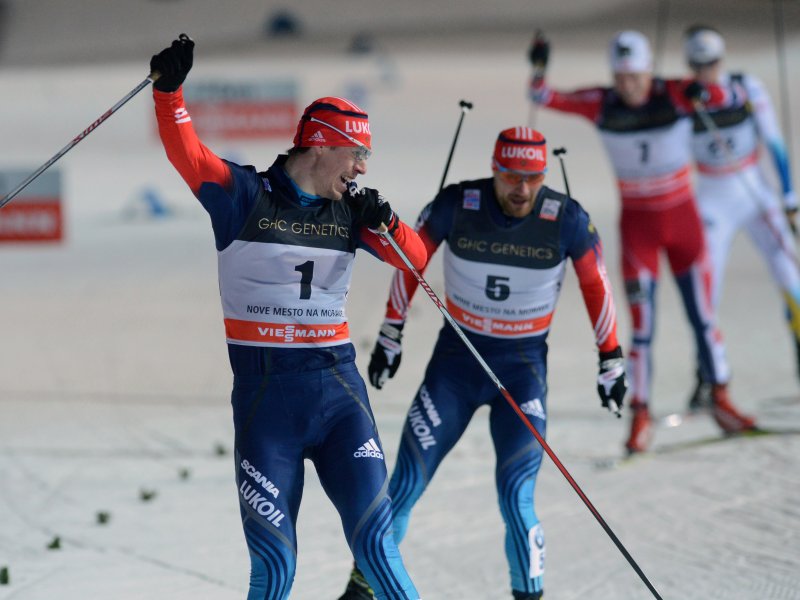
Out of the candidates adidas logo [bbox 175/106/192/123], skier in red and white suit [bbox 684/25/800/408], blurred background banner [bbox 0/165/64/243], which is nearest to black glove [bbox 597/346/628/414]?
adidas logo [bbox 175/106/192/123]

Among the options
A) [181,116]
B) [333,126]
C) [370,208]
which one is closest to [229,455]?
[370,208]

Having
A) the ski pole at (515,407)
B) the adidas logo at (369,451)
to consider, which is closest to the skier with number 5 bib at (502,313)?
the ski pole at (515,407)

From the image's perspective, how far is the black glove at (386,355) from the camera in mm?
5887

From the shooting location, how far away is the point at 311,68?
1174 inches

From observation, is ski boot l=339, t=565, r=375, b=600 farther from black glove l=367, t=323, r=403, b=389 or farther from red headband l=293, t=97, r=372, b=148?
red headband l=293, t=97, r=372, b=148

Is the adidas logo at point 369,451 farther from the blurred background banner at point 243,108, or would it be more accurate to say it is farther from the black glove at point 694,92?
the blurred background banner at point 243,108

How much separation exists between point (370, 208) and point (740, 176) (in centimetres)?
587

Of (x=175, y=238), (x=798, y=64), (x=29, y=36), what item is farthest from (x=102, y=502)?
(x=29, y=36)

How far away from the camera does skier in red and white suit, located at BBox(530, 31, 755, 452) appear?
28.5ft

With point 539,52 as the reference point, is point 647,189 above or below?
below

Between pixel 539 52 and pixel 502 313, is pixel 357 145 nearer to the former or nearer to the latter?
pixel 502 313

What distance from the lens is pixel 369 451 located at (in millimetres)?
4691

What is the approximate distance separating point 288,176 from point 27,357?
7.19 metres

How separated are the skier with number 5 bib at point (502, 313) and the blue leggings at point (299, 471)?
1.03 m
